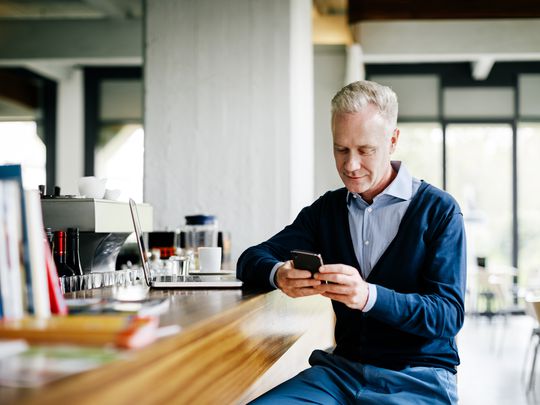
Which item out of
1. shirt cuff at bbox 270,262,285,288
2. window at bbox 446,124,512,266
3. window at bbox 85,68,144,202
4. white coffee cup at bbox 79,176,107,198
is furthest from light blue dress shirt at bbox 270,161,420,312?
window at bbox 446,124,512,266

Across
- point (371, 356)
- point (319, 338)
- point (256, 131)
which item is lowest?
point (319, 338)

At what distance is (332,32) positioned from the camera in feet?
28.7

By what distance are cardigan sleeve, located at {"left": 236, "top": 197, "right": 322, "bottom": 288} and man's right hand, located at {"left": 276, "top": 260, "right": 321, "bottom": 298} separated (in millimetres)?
248

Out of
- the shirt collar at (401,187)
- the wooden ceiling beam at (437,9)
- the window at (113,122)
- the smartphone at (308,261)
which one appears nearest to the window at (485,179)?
the wooden ceiling beam at (437,9)

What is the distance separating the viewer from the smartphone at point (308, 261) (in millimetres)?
Answer: 1988

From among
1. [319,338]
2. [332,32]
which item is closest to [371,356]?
[319,338]

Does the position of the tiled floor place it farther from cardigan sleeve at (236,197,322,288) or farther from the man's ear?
the man's ear

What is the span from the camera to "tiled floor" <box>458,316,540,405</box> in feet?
18.4

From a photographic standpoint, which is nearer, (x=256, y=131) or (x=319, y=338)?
(x=319, y=338)

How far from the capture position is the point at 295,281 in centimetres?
209

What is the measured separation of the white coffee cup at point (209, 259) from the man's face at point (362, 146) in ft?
2.88

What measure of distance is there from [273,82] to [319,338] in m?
1.76

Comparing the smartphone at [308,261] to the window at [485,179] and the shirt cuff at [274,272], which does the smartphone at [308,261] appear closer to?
the shirt cuff at [274,272]

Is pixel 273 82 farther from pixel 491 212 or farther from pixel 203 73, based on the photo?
pixel 491 212
